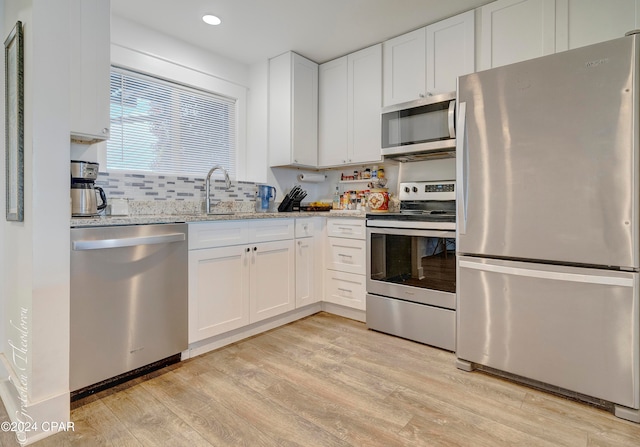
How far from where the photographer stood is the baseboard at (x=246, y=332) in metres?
2.29

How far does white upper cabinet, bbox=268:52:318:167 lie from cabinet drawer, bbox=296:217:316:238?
64 centimetres

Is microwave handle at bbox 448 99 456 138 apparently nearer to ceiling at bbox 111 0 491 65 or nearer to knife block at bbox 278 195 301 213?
ceiling at bbox 111 0 491 65

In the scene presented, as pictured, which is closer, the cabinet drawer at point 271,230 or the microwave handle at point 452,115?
the microwave handle at point 452,115

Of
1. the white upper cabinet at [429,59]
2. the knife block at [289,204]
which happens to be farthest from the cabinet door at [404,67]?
the knife block at [289,204]

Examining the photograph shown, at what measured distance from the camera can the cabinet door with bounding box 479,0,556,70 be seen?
87.0 inches

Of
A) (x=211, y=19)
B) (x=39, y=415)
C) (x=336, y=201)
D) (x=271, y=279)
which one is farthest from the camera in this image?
(x=336, y=201)

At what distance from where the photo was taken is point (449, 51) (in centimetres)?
262

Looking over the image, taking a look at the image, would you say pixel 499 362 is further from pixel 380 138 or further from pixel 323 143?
pixel 323 143

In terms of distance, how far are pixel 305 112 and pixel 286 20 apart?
886 millimetres

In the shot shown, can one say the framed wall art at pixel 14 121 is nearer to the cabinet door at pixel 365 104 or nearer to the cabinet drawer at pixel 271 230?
the cabinet drawer at pixel 271 230

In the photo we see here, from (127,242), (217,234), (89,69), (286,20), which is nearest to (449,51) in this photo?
(286,20)

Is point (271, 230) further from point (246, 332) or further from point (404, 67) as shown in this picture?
point (404, 67)

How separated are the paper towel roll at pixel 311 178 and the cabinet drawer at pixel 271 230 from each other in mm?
942

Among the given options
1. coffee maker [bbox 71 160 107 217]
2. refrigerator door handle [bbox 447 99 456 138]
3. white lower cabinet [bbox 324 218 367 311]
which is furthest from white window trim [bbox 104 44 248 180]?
refrigerator door handle [bbox 447 99 456 138]
